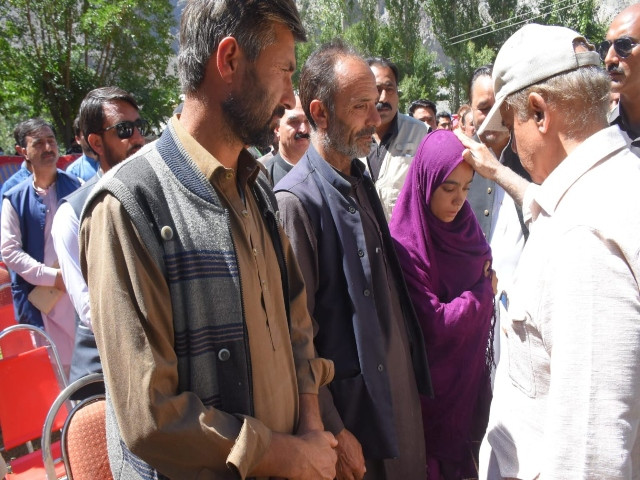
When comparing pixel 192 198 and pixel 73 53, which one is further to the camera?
pixel 73 53

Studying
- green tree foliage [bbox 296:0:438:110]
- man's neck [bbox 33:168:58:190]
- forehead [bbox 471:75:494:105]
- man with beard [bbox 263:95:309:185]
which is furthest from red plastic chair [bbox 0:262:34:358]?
green tree foliage [bbox 296:0:438:110]

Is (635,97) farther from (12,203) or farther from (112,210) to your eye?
(12,203)

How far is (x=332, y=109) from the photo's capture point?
233 centimetres

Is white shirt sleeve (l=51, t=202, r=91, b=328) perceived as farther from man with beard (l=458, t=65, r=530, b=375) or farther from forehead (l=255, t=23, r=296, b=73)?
man with beard (l=458, t=65, r=530, b=375)

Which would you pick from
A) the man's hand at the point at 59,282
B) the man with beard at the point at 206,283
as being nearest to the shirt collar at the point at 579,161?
the man with beard at the point at 206,283

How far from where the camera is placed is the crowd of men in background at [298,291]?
1.11 m

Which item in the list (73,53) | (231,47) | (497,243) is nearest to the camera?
(231,47)

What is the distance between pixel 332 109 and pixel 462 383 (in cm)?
134

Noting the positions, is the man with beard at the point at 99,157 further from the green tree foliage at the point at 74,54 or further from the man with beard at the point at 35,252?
the green tree foliage at the point at 74,54

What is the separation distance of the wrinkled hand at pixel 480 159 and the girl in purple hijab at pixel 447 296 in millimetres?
32

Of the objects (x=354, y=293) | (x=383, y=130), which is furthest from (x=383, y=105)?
(x=354, y=293)

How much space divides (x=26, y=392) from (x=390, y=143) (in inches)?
110

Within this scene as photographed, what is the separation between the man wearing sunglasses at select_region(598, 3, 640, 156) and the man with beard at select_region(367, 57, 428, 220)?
4.55 feet

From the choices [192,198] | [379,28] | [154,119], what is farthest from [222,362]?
[379,28]
